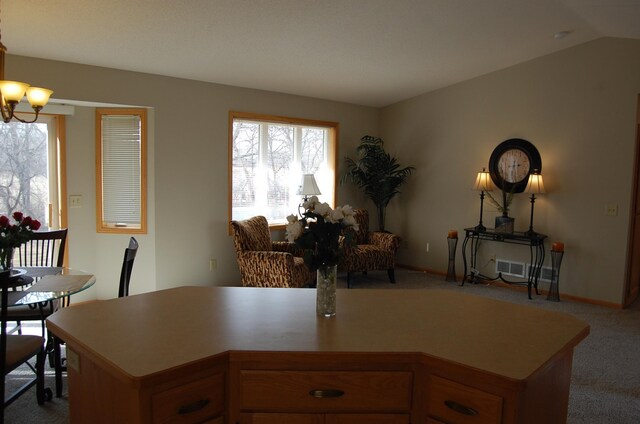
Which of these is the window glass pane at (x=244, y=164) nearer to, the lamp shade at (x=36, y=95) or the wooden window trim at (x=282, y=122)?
the wooden window trim at (x=282, y=122)

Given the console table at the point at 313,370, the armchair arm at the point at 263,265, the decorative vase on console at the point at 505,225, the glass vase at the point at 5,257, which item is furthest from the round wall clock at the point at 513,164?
the glass vase at the point at 5,257

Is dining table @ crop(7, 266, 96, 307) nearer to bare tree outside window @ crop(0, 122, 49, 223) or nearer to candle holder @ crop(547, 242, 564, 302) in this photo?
bare tree outside window @ crop(0, 122, 49, 223)

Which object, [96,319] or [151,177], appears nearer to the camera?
[96,319]

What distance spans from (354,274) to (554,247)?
2.64 meters

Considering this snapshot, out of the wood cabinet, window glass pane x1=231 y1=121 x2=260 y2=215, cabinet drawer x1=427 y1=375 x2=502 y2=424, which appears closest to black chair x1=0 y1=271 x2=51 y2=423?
the wood cabinet

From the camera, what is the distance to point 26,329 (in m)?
3.83

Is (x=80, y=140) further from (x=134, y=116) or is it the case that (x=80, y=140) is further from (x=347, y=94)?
(x=347, y=94)

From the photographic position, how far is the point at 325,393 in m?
1.38

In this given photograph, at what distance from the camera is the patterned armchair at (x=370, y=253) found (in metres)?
5.47

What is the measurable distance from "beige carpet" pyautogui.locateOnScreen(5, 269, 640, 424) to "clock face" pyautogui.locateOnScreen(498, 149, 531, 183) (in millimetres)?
1439

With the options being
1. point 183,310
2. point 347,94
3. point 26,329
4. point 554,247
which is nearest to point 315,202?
point 183,310

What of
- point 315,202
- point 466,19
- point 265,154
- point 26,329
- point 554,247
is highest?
point 466,19

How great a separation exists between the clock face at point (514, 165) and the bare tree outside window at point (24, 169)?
5258 mm

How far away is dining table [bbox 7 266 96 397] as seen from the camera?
2432 millimetres
